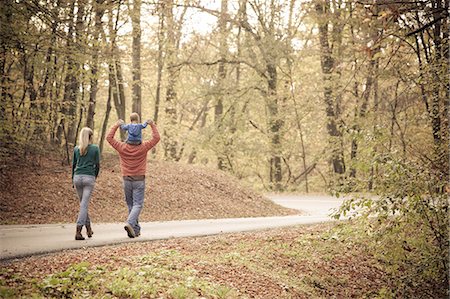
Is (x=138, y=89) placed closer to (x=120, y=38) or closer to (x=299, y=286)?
(x=120, y=38)

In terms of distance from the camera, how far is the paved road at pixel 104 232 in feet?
28.8

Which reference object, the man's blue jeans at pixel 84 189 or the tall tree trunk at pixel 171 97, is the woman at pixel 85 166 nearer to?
the man's blue jeans at pixel 84 189

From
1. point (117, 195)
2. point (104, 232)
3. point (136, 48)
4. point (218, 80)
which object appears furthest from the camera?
point (218, 80)

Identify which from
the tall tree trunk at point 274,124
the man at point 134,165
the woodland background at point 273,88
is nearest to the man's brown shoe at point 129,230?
the man at point 134,165

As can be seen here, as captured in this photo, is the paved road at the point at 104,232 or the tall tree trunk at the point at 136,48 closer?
the paved road at the point at 104,232

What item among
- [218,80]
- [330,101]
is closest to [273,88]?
[218,80]

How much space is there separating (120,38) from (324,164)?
21887 millimetres

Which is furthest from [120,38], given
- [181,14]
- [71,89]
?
[181,14]

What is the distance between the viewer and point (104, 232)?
427 inches

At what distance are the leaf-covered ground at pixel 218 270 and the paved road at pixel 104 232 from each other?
539 millimetres

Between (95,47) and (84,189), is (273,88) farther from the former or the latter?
(84,189)

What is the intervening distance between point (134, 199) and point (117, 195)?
564cm

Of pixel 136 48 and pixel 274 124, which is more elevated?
pixel 136 48

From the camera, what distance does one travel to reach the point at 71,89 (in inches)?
677
